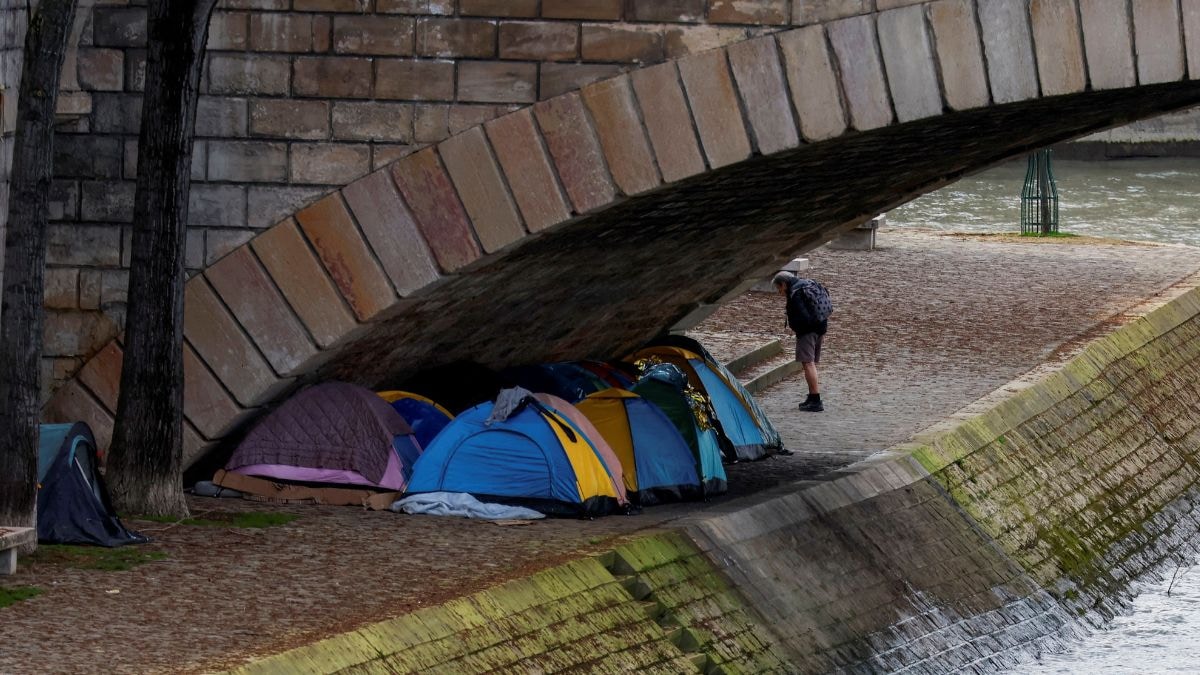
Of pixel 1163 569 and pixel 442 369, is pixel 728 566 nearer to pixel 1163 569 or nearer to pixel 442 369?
pixel 442 369

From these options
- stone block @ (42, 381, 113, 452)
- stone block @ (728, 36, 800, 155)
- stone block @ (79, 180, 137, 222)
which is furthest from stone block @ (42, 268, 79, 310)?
stone block @ (728, 36, 800, 155)

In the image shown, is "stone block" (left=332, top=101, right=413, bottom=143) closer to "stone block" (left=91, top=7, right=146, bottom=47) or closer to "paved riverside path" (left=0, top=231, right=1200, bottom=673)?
"stone block" (left=91, top=7, right=146, bottom=47)

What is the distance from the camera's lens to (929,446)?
1833 centimetres

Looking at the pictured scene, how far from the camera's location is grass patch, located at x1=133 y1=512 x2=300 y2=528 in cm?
1355

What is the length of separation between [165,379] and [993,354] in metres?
11.6

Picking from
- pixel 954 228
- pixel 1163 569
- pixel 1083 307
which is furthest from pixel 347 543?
pixel 954 228

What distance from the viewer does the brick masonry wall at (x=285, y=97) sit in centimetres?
1364

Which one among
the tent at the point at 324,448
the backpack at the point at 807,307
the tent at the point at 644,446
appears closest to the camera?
the tent at the point at 324,448

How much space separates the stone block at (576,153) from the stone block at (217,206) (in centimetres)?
197

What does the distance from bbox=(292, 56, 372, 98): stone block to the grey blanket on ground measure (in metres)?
2.50

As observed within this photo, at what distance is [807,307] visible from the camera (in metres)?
20.4

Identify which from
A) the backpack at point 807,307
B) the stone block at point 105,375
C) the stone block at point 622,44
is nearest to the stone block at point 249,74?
the stone block at point 105,375

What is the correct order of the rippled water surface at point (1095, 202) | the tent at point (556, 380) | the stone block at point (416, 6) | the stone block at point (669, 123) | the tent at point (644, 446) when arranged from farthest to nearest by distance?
1. the rippled water surface at point (1095, 202)
2. the tent at point (556, 380)
3. the tent at point (644, 446)
4. the stone block at point (416, 6)
5. the stone block at point (669, 123)

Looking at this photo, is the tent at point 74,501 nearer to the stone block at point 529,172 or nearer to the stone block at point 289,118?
the stone block at point 289,118
